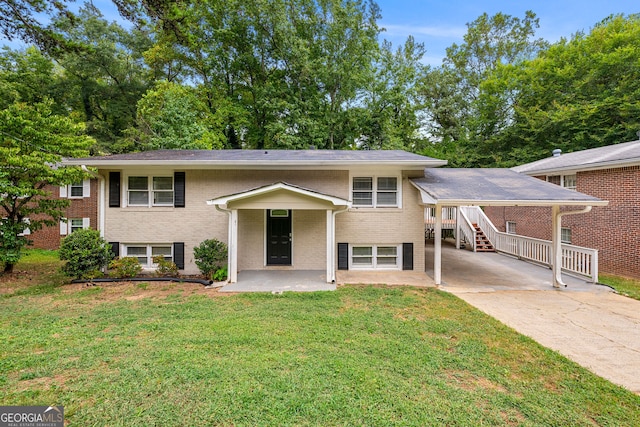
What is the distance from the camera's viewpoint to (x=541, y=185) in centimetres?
819

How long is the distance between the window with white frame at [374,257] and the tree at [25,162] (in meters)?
8.88

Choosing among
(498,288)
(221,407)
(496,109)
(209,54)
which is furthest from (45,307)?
(496,109)

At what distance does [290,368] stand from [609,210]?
12.0 metres

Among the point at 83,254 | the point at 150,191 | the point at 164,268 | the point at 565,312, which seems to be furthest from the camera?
the point at 150,191

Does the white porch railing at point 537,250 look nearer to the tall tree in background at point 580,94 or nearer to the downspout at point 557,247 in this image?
the downspout at point 557,247

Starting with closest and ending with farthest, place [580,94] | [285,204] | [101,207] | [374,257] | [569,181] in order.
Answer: [285,204]
[101,207]
[374,257]
[569,181]
[580,94]

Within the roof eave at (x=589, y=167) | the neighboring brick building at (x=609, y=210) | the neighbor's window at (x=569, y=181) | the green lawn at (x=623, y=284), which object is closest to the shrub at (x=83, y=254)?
the green lawn at (x=623, y=284)

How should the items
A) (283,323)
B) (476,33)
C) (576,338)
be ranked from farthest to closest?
(476,33) < (283,323) < (576,338)

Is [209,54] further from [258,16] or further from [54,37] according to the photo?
[54,37]

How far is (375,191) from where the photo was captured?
8.98 m

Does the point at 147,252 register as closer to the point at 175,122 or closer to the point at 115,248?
the point at 115,248

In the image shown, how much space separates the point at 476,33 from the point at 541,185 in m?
25.5

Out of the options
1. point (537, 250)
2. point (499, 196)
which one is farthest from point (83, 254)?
point (537, 250)

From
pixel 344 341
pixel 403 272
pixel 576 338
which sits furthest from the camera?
pixel 403 272
